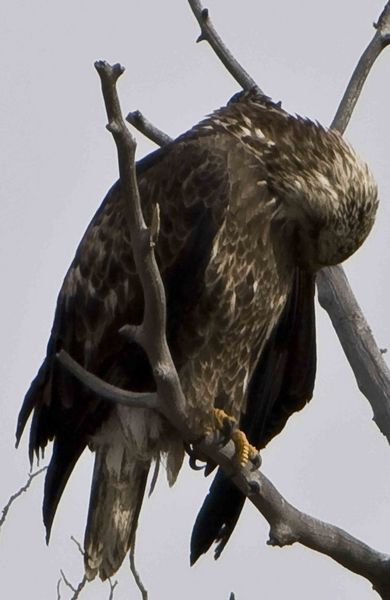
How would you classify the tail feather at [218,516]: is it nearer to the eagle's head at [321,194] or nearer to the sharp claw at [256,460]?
the sharp claw at [256,460]

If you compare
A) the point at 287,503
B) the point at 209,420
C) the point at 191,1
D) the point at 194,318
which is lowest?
the point at 287,503

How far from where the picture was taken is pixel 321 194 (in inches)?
220

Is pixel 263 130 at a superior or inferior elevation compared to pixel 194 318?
superior

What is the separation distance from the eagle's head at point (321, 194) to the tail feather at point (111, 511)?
3.57 ft

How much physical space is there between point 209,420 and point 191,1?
1839mm

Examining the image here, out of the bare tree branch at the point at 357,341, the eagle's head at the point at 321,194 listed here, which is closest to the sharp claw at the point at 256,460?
the bare tree branch at the point at 357,341

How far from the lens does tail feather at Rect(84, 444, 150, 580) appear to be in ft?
19.5

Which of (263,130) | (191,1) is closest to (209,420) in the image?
(263,130)

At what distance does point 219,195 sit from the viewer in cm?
548

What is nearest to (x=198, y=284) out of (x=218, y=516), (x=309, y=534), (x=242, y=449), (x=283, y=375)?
(x=242, y=449)

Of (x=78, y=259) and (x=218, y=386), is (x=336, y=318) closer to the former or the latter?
(x=218, y=386)

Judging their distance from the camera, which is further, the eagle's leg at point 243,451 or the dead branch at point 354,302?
the dead branch at point 354,302

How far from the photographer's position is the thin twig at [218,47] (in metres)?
6.15

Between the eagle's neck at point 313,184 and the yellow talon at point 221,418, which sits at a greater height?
the eagle's neck at point 313,184
